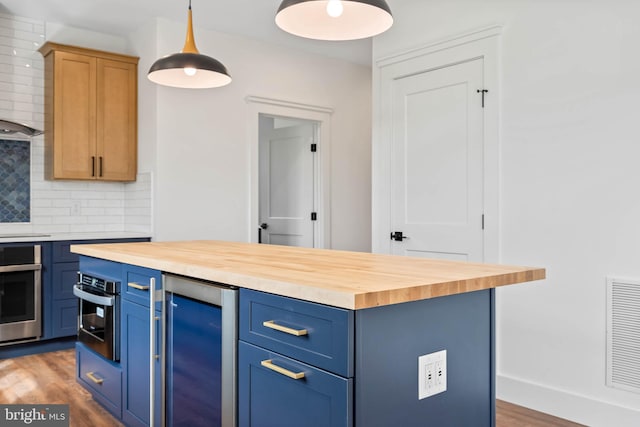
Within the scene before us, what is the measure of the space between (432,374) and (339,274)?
420 mm

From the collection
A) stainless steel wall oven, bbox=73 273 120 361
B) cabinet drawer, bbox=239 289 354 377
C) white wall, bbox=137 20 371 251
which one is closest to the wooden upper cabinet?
white wall, bbox=137 20 371 251

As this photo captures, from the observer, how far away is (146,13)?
4.53 metres

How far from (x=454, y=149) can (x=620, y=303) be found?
1.43 m

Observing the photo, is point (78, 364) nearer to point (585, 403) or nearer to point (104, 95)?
point (104, 95)

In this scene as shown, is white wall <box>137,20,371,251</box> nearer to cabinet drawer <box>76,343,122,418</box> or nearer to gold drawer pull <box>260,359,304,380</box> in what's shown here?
cabinet drawer <box>76,343,122,418</box>

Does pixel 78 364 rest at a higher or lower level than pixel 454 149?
lower

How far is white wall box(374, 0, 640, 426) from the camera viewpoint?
279 centimetres

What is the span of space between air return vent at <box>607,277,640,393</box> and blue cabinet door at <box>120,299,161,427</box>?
2315mm

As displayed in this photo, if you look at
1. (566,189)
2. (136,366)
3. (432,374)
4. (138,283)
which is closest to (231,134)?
(138,283)

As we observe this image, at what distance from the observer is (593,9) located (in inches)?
114

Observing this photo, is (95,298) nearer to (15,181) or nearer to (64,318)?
(64,318)

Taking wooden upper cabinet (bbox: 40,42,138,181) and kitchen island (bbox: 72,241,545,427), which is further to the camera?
wooden upper cabinet (bbox: 40,42,138,181)

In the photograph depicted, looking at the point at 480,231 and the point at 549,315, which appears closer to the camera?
the point at 549,315

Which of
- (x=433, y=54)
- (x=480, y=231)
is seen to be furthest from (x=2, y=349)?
(x=433, y=54)
